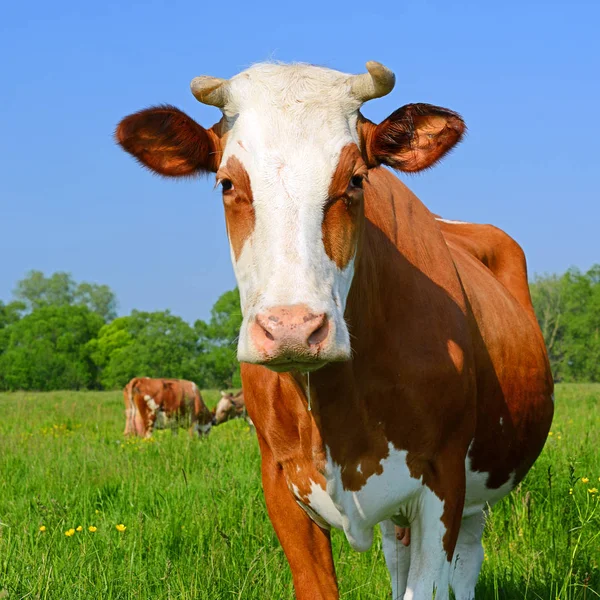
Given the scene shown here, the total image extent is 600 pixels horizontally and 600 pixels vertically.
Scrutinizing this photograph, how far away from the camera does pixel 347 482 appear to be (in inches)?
133

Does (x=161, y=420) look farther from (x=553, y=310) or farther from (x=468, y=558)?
(x=553, y=310)

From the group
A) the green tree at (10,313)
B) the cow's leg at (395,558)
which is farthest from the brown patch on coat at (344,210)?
the green tree at (10,313)

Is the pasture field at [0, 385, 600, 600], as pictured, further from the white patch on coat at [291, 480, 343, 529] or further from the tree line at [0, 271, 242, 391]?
the tree line at [0, 271, 242, 391]

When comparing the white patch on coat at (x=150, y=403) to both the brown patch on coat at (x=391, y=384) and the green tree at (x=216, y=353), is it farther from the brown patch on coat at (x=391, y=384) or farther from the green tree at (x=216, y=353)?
the green tree at (x=216, y=353)

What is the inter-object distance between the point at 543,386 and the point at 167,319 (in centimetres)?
7228

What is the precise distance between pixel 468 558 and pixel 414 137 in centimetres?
258

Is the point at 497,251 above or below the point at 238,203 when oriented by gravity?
below

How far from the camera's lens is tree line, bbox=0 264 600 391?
70.0m

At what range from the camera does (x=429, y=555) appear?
11.1 ft

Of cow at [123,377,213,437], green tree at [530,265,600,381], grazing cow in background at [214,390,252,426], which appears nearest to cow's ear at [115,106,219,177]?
cow at [123,377,213,437]

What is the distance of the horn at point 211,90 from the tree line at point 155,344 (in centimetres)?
5736

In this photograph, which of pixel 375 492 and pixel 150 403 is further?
pixel 150 403

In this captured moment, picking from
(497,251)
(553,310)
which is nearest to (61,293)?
(553,310)

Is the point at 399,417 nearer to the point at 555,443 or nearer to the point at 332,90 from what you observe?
the point at 332,90
